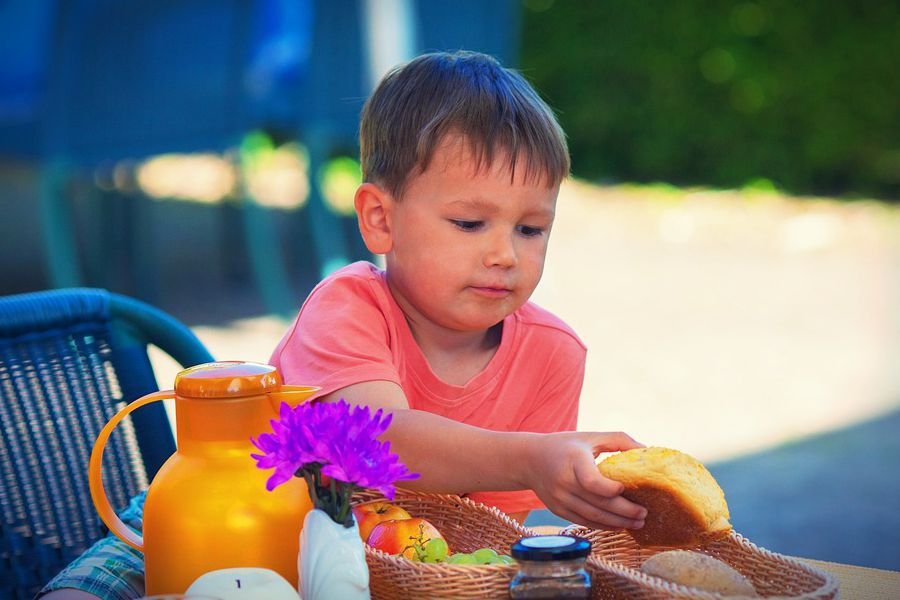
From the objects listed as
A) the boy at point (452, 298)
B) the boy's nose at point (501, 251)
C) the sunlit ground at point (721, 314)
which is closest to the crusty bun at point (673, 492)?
the boy at point (452, 298)

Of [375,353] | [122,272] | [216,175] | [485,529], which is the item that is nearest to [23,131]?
[122,272]

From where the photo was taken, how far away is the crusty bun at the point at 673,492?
1.17m

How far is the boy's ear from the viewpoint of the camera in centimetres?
168

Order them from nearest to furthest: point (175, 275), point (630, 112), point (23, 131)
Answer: point (23, 131) < point (175, 275) < point (630, 112)

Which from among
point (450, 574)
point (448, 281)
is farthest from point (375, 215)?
point (450, 574)

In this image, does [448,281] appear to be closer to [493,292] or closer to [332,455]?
[493,292]

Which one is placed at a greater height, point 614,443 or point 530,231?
point 530,231

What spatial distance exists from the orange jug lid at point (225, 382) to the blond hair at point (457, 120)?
19.6 inches

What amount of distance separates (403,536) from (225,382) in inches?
9.8

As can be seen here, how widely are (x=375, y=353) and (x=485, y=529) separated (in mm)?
335

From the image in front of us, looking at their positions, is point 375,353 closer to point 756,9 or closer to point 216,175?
point 756,9

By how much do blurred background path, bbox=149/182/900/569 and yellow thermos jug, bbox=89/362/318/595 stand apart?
2.49m

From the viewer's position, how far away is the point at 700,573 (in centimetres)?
109

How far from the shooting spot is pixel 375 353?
158cm
